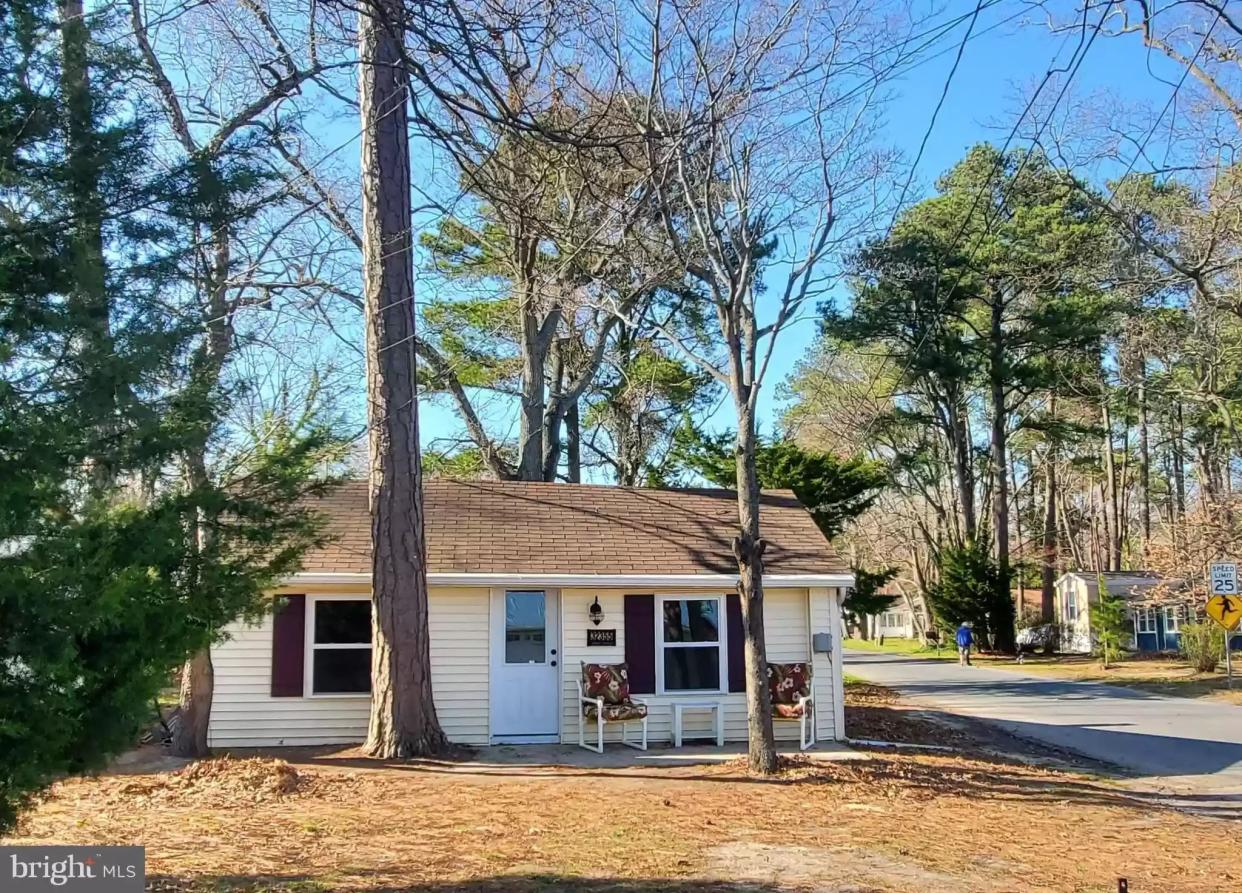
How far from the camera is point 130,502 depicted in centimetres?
447

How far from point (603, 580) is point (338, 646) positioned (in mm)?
3307

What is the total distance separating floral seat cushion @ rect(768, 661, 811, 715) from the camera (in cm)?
1180

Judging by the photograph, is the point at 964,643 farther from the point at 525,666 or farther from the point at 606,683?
the point at 525,666

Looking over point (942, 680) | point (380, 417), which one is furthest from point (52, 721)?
point (942, 680)

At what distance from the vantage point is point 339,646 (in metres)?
12.0

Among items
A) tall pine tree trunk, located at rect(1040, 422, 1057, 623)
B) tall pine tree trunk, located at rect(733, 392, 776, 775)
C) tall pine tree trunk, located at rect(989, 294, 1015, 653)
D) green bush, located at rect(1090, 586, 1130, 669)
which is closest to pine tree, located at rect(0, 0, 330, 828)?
tall pine tree trunk, located at rect(733, 392, 776, 775)

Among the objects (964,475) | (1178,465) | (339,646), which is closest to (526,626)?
(339,646)

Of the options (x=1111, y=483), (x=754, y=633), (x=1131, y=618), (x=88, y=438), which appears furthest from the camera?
(x=1111, y=483)

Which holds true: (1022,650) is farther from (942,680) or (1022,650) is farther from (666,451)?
(666,451)

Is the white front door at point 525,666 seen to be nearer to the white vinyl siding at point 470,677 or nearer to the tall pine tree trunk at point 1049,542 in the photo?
the white vinyl siding at point 470,677

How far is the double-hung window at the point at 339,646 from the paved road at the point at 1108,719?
9364mm

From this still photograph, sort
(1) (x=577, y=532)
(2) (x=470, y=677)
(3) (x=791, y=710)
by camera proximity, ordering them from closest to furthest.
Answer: (3) (x=791, y=710), (2) (x=470, y=677), (1) (x=577, y=532)

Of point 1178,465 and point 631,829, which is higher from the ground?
point 1178,465

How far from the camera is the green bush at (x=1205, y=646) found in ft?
84.8
